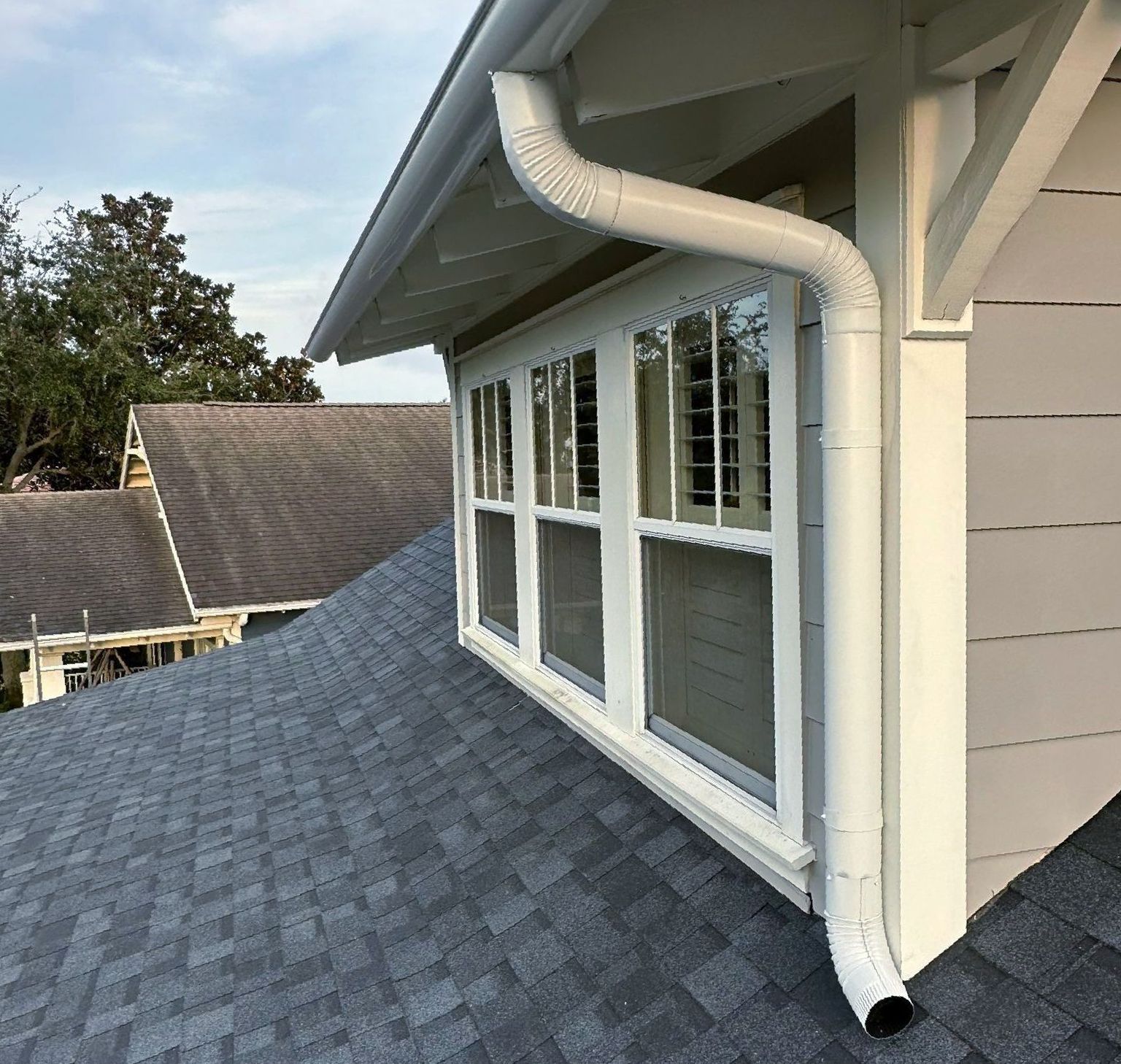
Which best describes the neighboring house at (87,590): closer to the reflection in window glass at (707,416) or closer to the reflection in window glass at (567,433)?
the reflection in window glass at (567,433)

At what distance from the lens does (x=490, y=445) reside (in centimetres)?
471

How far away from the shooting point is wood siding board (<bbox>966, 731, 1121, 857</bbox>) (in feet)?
5.96

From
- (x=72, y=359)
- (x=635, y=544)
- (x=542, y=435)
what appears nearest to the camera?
(x=635, y=544)

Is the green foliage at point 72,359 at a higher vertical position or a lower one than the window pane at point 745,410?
higher

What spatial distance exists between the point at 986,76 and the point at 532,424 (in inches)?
94.8

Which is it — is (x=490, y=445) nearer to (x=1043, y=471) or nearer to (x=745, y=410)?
(x=745, y=410)

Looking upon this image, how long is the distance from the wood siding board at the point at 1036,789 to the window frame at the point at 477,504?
2650 millimetres

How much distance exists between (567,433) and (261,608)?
11467mm

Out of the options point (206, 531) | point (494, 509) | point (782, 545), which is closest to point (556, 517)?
point (494, 509)

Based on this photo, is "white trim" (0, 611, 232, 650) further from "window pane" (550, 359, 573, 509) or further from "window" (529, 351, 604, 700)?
"window pane" (550, 359, 573, 509)

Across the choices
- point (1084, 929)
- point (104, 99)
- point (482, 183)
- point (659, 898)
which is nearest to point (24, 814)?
point (659, 898)

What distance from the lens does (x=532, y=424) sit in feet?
12.6

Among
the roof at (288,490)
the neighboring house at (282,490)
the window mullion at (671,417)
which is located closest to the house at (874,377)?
the window mullion at (671,417)

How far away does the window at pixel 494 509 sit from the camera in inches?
174
